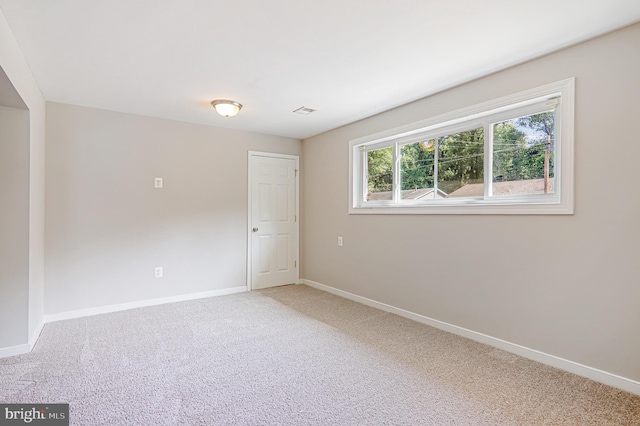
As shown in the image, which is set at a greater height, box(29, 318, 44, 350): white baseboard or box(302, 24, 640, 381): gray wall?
box(302, 24, 640, 381): gray wall

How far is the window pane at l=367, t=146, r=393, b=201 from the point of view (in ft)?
13.2

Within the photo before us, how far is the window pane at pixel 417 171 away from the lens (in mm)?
3537

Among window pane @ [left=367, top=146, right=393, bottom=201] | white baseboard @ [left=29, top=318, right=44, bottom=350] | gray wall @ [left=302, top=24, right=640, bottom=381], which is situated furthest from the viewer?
window pane @ [left=367, top=146, right=393, bottom=201]

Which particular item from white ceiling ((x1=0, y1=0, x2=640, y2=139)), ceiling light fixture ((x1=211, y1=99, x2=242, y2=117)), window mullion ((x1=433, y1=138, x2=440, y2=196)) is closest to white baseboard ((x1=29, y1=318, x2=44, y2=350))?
white ceiling ((x1=0, y1=0, x2=640, y2=139))

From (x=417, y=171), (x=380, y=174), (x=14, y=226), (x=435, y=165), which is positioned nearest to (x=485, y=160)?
(x=435, y=165)

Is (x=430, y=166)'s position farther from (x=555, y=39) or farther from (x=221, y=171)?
(x=221, y=171)

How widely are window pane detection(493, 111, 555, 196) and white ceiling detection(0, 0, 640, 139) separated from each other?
1.67ft

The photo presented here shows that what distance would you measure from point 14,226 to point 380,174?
11.8 ft

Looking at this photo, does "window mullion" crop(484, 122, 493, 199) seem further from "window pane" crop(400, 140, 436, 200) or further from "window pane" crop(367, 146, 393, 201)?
"window pane" crop(367, 146, 393, 201)

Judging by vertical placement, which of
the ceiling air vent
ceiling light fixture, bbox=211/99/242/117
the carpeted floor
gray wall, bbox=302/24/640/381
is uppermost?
the ceiling air vent

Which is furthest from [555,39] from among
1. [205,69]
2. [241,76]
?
[205,69]

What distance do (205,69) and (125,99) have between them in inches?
51.6

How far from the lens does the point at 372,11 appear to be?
198 centimetres

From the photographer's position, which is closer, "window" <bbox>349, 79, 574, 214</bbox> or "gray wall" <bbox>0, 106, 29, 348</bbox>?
"window" <bbox>349, 79, 574, 214</bbox>
